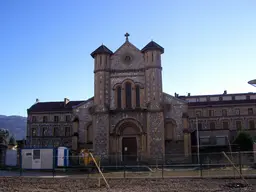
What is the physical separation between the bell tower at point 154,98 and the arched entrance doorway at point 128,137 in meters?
2.00

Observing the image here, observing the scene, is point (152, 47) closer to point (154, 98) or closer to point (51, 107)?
point (154, 98)

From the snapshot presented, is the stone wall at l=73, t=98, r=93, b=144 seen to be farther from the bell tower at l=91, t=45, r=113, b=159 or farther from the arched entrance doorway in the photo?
the arched entrance doorway

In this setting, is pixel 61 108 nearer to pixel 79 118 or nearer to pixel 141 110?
pixel 79 118

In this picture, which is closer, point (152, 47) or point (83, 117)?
point (152, 47)

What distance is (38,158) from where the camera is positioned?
34.0 m

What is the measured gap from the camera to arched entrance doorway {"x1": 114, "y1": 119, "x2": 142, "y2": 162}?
131 ft

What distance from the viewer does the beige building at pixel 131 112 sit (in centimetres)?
3912

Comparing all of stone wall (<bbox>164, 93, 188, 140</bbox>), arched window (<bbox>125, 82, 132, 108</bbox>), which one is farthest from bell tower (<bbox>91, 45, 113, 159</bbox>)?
stone wall (<bbox>164, 93, 188, 140</bbox>)

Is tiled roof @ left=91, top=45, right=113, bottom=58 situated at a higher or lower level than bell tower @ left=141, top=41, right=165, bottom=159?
higher

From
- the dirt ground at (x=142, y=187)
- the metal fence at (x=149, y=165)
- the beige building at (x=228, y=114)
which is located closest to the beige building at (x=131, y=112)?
the metal fence at (x=149, y=165)

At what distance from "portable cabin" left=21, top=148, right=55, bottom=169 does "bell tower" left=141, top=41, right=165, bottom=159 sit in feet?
39.5

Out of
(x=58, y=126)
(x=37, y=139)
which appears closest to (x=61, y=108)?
(x=58, y=126)

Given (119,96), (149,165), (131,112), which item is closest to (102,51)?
(119,96)

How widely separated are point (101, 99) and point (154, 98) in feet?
23.0
